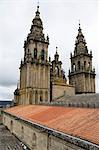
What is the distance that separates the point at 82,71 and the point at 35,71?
15.4 meters

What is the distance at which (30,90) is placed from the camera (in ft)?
146

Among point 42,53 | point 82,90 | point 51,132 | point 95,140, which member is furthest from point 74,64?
point 95,140

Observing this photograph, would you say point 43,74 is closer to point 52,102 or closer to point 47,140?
point 52,102

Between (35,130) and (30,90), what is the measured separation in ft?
86.0

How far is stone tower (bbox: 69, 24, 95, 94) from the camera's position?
A: 184 ft

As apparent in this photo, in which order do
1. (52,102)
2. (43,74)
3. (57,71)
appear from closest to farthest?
(52,102)
(43,74)
(57,71)

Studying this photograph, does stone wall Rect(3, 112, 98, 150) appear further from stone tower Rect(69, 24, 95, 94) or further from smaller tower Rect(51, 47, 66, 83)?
stone tower Rect(69, 24, 95, 94)

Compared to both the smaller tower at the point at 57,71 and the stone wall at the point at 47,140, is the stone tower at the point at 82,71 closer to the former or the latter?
the smaller tower at the point at 57,71

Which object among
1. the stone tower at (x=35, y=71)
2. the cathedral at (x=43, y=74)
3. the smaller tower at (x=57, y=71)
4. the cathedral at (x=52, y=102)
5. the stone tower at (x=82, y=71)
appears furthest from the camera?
the stone tower at (x=82, y=71)

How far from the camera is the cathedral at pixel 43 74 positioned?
4541 centimetres

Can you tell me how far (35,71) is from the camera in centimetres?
4616

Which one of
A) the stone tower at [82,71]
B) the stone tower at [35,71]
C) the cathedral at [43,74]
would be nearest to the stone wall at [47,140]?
the stone tower at [35,71]

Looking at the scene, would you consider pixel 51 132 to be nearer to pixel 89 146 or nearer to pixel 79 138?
pixel 79 138

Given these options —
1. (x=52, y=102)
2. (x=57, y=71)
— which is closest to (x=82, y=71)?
(x=57, y=71)
